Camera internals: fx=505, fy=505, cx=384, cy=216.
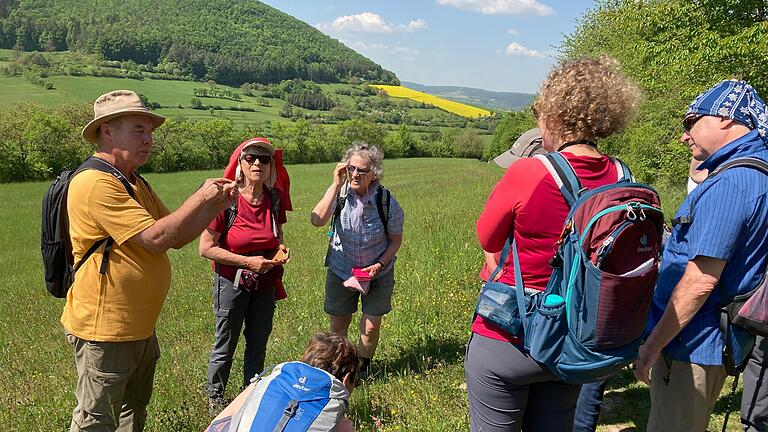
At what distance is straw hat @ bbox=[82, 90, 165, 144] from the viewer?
262 cm

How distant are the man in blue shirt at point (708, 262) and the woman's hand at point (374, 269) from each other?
2.13 m

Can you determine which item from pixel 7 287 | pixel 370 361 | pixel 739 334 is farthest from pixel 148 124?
pixel 7 287

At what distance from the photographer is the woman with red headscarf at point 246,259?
3662 mm

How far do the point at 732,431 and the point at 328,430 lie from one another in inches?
125

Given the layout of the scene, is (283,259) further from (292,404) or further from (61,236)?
(292,404)

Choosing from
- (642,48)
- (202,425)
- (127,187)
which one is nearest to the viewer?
(127,187)

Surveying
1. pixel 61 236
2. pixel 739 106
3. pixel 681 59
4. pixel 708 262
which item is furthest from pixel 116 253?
pixel 681 59

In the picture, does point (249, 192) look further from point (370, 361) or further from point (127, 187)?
point (370, 361)

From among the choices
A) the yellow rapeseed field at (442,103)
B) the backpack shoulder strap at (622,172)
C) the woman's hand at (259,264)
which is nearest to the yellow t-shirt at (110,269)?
the woman's hand at (259,264)

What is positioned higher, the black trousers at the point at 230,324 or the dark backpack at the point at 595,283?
the dark backpack at the point at 595,283

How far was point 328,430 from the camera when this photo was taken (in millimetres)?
1862

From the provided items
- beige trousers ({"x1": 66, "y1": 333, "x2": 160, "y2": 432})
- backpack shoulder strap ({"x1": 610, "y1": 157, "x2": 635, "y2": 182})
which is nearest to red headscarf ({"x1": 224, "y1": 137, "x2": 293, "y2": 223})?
beige trousers ({"x1": 66, "y1": 333, "x2": 160, "y2": 432})

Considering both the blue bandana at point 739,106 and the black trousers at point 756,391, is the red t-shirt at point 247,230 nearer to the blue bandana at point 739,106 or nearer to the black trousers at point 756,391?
the blue bandana at point 739,106

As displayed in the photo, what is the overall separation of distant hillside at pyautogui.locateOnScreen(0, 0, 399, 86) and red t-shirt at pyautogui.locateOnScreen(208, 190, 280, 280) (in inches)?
4610
